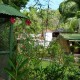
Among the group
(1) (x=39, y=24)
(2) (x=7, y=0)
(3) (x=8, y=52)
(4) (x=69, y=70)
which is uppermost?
(2) (x=7, y=0)

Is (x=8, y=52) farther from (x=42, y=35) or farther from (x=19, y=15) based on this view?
(x=42, y=35)

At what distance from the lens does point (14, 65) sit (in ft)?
25.6

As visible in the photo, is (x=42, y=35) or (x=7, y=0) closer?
(x=42, y=35)

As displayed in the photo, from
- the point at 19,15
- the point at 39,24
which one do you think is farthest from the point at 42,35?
the point at 19,15

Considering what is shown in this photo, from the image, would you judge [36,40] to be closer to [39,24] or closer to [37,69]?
[39,24]

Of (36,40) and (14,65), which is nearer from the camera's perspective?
(14,65)

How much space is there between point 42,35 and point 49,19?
585 mm

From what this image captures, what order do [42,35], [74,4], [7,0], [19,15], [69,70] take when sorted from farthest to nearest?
[74,4] → [7,0] → [42,35] → [69,70] → [19,15]

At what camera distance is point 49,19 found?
35.5 feet

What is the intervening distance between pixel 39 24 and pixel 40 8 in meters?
0.92

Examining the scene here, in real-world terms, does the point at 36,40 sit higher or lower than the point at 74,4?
lower

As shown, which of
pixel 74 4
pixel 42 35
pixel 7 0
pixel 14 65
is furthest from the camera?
pixel 74 4

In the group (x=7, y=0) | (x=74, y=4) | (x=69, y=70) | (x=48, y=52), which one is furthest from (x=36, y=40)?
(x=74, y=4)

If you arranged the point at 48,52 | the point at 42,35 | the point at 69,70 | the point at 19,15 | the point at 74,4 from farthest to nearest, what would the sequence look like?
1. the point at 74,4
2. the point at 42,35
3. the point at 48,52
4. the point at 69,70
5. the point at 19,15
